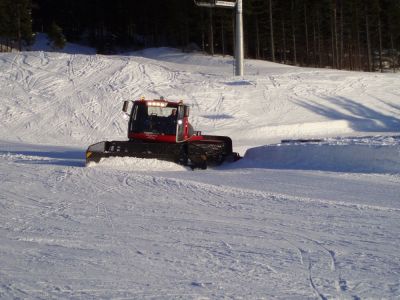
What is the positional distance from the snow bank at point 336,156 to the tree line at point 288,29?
3534 cm

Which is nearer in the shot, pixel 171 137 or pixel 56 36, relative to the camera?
pixel 171 137

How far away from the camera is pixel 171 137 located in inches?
603

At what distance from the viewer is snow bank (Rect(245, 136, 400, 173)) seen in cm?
1287

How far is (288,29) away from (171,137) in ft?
136

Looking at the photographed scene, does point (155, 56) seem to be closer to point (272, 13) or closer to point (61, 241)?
point (272, 13)

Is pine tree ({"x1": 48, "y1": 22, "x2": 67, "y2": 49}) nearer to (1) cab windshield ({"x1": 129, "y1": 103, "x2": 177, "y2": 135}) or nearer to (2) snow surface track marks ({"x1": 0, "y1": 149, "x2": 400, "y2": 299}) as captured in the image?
(1) cab windshield ({"x1": 129, "y1": 103, "x2": 177, "y2": 135})

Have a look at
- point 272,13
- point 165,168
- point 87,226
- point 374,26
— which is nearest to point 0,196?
point 87,226

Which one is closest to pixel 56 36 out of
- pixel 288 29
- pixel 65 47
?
pixel 65 47

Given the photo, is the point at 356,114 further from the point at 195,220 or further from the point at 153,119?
the point at 195,220

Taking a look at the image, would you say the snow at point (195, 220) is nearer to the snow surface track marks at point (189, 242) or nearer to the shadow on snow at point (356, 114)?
the snow surface track marks at point (189, 242)

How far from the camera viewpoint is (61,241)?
7.09 m

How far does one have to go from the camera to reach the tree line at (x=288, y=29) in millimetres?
49938

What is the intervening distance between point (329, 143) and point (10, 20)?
42.7 metres

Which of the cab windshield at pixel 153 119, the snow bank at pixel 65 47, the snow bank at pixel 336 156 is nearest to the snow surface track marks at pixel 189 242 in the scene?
the snow bank at pixel 336 156
